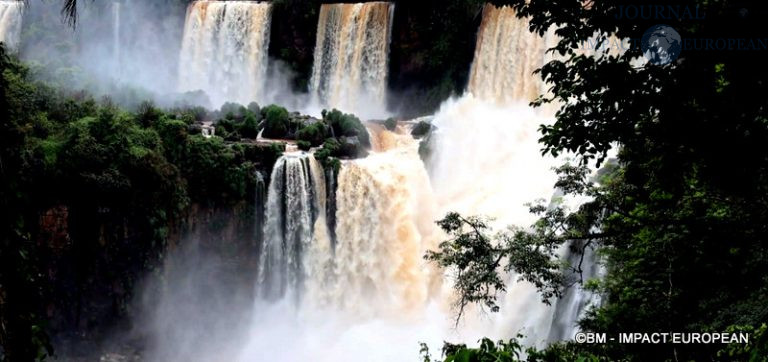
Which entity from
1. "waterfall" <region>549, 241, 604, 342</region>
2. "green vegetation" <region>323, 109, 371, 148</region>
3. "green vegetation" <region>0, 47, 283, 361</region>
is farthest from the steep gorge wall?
"waterfall" <region>549, 241, 604, 342</region>

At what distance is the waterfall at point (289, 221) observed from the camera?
60.4ft

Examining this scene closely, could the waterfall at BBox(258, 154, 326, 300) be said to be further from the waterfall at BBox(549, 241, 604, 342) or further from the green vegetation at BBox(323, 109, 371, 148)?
the waterfall at BBox(549, 241, 604, 342)

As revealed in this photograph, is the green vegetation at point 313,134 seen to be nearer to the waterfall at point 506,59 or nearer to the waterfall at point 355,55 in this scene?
the waterfall at point 506,59

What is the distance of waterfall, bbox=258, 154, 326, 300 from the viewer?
18.4 m

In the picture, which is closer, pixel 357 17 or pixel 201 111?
pixel 201 111

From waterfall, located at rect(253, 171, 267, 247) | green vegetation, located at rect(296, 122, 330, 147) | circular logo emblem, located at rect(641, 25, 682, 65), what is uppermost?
green vegetation, located at rect(296, 122, 330, 147)

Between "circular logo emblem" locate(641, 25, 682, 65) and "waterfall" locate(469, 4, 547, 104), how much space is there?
1585 cm

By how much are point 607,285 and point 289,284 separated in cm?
1193

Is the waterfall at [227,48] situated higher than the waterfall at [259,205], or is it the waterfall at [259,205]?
the waterfall at [227,48]

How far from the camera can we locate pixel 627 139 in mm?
5348

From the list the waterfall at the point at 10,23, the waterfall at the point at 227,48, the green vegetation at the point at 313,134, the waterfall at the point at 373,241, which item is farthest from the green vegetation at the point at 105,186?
the waterfall at the point at 10,23

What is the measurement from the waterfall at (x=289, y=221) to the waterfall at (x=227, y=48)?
12148 millimetres

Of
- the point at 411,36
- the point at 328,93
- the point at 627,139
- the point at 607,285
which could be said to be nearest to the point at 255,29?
the point at 328,93

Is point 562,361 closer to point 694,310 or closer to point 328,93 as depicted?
point 694,310
